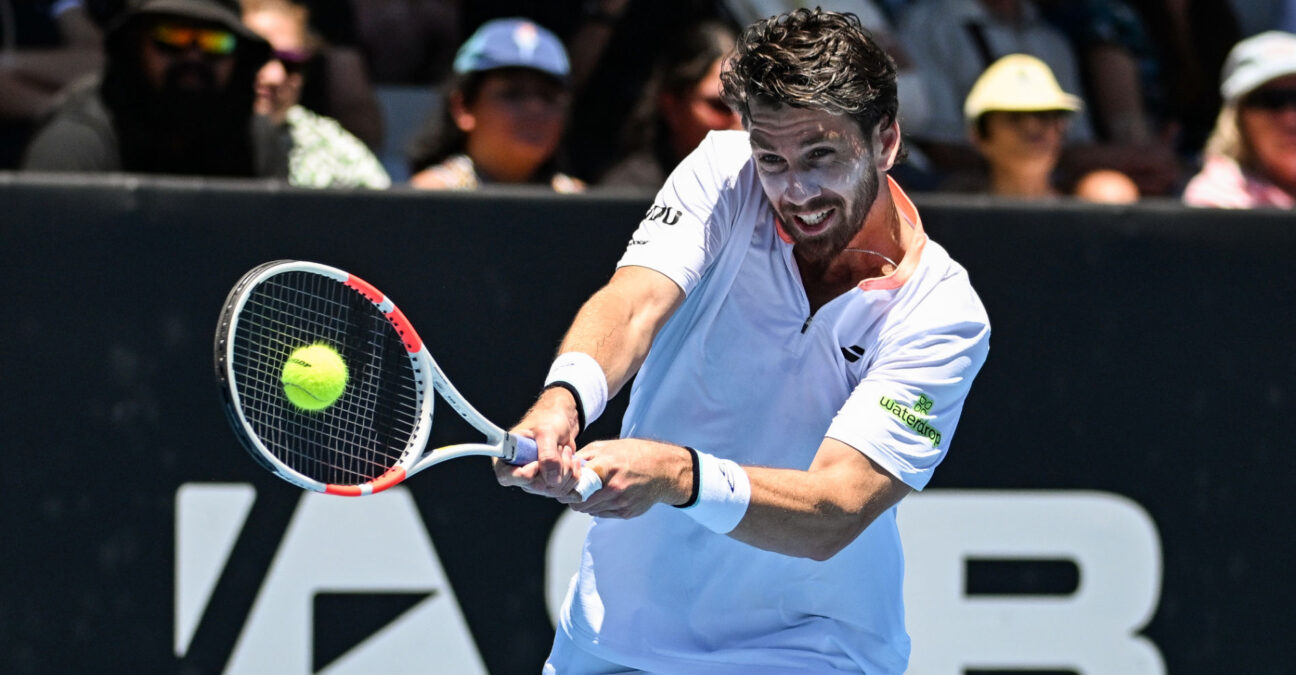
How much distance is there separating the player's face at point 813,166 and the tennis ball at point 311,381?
833 mm

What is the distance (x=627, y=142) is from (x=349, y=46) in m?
1.20

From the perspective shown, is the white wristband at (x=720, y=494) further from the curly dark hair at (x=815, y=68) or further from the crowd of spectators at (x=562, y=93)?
the crowd of spectators at (x=562, y=93)

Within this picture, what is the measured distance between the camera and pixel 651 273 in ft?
9.84

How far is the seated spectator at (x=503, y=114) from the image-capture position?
517cm

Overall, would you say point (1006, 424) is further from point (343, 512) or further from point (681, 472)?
point (681, 472)

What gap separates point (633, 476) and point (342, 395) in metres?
0.67

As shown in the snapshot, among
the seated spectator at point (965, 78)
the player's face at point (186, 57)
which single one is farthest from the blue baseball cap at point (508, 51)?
the seated spectator at point (965, 78)

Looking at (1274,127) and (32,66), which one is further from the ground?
(1274,127)

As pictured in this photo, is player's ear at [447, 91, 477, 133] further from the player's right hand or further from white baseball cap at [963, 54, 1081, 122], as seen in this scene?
the player's right hand

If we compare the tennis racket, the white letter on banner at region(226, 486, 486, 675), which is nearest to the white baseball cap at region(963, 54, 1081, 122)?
the white letter on banner at region(226, 486, 486, 675)

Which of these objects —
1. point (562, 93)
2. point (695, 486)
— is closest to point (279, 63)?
point (562, 93)

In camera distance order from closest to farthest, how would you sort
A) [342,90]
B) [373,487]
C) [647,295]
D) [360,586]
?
[373,487] < [647,295] < [360,586] < [342,90]

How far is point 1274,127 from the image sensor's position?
18.0ft

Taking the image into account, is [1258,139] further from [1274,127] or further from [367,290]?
[367,290]
